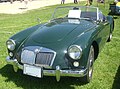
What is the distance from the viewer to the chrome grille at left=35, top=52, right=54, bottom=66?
446cm

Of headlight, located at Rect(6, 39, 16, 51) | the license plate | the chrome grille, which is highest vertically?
headlight, located at Rect(6, 39, 16, 51)

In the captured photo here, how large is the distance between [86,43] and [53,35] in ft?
2.67

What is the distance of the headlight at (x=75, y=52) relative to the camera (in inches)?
174

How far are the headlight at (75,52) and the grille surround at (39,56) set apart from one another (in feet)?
1.08

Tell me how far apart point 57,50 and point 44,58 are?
12.1 inches

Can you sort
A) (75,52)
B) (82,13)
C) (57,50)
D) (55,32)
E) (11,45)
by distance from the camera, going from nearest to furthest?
(75,52) < (57,50) < (11,45) < (55,32) < (82,13)

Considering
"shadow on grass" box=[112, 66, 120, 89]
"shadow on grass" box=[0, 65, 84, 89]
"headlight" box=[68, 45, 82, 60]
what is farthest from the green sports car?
"shadow on grass" box=[112, 66, 120, 89]

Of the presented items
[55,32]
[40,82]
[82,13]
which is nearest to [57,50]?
[55,32]

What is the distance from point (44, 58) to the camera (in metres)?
4.48

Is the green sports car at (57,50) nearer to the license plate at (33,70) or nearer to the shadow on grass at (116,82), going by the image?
the license plate at (33,70)

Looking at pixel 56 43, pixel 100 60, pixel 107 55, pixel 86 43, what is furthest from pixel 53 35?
pixel 107 55

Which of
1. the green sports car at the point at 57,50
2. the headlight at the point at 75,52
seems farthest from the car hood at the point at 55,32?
the headlight at the point at 75,52

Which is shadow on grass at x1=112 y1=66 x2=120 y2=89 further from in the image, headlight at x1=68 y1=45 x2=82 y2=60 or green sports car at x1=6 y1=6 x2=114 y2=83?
headlight at x1=68 y1=45 x2=82 y2=60

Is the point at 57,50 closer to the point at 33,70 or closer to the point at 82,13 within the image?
the point at 33,70
